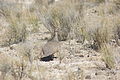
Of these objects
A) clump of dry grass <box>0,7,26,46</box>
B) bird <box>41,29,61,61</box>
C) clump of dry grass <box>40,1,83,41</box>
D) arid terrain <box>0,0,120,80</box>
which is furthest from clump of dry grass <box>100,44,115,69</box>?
clump of dry grass <box>0,7,26,46</box>

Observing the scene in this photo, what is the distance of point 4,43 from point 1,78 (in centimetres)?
444

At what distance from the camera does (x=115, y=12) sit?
14766mm

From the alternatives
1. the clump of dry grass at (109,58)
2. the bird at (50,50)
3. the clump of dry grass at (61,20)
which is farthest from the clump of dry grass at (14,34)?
the clump of dry grass at (109,58)

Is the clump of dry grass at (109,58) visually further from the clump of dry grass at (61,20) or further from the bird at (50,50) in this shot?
the clump of dry grass at (61,20)

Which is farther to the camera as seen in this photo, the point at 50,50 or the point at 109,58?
the point at 50,50

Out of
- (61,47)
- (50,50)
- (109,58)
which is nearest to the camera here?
(109,58)

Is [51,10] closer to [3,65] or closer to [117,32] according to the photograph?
[117,32]

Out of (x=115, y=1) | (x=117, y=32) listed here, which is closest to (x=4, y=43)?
(x=117, y=32)

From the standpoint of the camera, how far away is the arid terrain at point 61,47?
8.09 m

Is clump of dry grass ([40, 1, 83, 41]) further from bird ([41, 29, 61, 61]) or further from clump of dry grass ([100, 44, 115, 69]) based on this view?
clump of dry grass ([100, 44, 115, 69])

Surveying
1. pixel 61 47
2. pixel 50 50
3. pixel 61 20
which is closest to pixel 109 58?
pixel 50 50

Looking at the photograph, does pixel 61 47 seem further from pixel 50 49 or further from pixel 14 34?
pixel 14 34

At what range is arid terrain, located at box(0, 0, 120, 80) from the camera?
26.6 ft

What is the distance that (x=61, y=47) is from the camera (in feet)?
35.1
